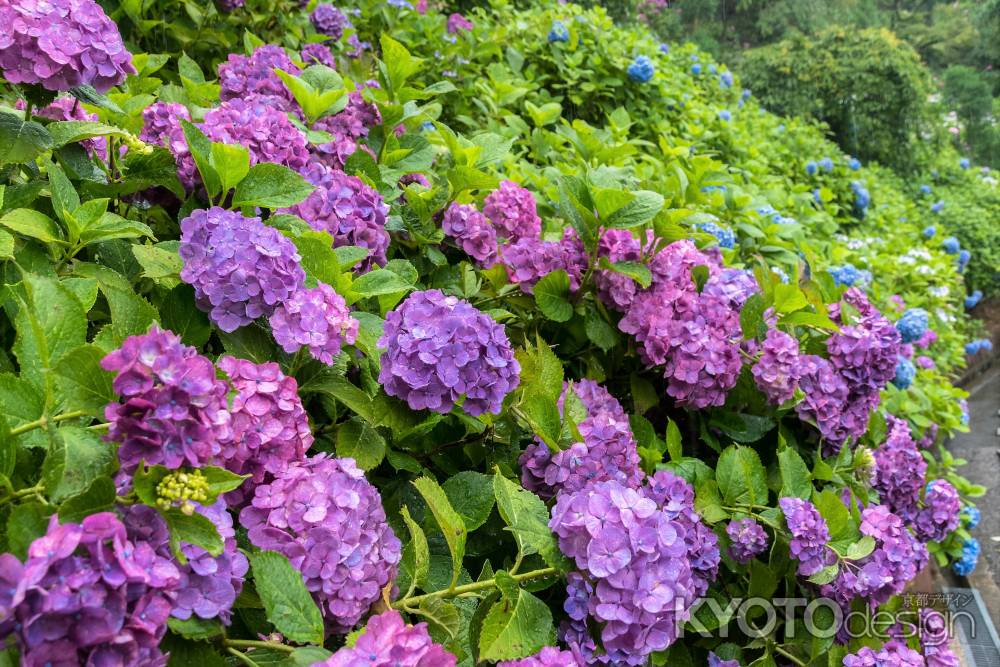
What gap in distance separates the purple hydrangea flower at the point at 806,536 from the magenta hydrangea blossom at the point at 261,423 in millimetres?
876

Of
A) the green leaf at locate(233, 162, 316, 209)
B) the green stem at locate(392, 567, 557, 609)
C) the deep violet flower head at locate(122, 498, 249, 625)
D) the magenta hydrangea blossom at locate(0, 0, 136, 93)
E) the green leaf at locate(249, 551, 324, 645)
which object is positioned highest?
the magenta hydrangea blossom at locate(0, 0, 136, 93)

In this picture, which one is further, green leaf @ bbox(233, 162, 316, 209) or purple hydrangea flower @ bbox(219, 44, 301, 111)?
purple hydrangea flower @ bbox(219, 44, 301, 111)

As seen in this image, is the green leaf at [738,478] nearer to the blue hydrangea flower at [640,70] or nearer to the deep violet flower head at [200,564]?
the deep violet flower head at [200,564]

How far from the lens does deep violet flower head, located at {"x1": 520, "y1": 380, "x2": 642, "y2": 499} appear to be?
1.16m

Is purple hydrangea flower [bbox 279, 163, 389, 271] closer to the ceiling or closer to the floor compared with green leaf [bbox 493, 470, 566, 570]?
closer to the ceiling

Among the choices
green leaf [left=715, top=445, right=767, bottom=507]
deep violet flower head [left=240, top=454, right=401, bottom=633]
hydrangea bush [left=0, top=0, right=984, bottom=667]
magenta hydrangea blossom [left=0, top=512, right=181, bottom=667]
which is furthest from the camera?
green leaf [left=715, top=445, right=767, bottom=507]

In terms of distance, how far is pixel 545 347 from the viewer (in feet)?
4.18

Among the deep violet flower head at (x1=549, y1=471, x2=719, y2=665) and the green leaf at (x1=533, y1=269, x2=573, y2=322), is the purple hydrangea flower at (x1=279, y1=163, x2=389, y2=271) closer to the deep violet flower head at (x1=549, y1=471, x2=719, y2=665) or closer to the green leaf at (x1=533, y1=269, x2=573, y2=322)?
the green leaf at (x1=533, y1=269, x2=573, y2=322)

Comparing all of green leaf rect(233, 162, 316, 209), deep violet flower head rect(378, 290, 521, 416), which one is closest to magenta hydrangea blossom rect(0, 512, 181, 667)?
deep violet flower head rect(378, 290, 521, 416)

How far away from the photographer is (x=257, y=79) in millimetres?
1685

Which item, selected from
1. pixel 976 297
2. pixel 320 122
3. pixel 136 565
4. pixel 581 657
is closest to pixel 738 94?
pixel 976 297

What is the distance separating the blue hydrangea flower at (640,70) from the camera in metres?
3.63

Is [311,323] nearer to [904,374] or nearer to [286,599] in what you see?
[286,599]

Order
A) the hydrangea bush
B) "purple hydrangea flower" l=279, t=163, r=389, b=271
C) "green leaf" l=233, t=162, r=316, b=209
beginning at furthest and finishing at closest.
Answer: "purple hydrangea flower" l=279, t=163, r=389, b=271 < "green leaf" l=233, t=162, r=316, b=209 < the hydrangea bush
